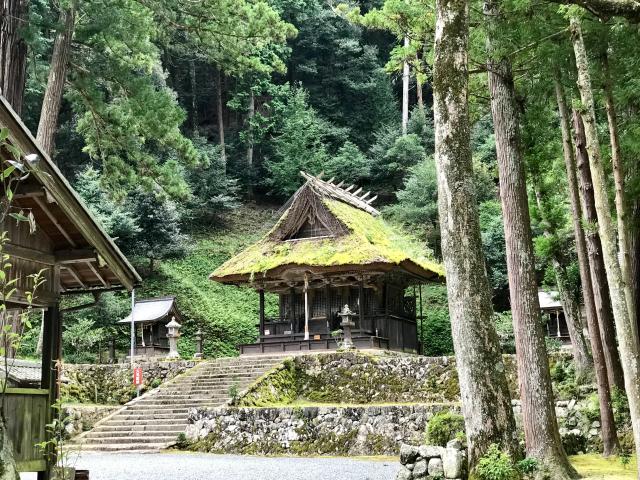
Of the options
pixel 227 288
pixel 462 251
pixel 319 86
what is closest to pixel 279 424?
pixel 462 251

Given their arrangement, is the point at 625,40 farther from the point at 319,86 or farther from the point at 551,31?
the point at 319,86

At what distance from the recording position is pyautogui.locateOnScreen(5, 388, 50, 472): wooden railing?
23.9 ft

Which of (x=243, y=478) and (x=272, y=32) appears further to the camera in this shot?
(x=272, y=32)

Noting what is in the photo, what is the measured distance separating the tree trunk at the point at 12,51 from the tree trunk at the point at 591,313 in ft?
30.9

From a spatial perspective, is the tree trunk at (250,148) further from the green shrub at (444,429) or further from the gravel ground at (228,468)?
the green shrub at (444,429)

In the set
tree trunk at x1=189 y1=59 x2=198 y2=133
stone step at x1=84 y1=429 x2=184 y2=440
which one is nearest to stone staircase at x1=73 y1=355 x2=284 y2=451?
stone step at x1=84 y1=429 x2=184 y2=440

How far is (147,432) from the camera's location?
1619 cm

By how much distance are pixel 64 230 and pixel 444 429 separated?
5587 millimetres

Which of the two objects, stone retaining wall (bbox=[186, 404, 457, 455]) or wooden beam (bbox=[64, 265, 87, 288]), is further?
stone retaining wall (bbox=[186, 404, 457, 455])

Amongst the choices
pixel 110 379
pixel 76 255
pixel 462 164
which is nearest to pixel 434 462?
pixel 462 164

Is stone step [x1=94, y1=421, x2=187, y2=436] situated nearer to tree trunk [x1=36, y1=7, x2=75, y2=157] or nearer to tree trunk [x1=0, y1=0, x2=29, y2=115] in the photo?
tree trunk [x1=36, y1=7, x2=75, y2=157]

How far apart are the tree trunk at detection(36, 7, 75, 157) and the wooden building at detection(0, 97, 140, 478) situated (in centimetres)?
610

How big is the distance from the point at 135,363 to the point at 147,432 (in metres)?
4.68

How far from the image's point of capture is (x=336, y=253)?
70.9 feet
